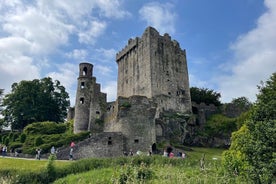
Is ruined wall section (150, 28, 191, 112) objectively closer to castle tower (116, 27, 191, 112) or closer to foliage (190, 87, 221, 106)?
castle tower (116, 27, 191, 112)

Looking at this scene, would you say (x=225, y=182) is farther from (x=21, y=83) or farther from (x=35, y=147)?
(x=21, y=83)

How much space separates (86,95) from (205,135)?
18.1 metres

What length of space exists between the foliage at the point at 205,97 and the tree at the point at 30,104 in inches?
978

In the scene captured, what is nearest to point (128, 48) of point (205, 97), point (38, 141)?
point (205, 97)

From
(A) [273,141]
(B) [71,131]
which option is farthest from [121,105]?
(A) [273,141]

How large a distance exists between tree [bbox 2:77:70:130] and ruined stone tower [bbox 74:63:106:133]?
10830 millimetres

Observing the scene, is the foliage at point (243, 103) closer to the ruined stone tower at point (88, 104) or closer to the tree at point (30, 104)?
the ruined stone tower at point (88, 104)

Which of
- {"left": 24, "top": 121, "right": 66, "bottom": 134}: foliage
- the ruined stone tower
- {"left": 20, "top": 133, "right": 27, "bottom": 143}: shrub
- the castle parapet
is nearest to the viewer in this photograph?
{"left": 20, "top": 133, "right": 27, "bottom": 143}: shrub

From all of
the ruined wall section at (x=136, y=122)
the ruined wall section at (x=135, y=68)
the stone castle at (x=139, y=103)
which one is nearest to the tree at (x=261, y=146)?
the ruined wall section at (x=136, y=122)

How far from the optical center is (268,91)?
2155 cm

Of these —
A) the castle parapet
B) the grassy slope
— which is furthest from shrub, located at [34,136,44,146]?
the castle parapet

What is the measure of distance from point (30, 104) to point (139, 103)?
2323cm

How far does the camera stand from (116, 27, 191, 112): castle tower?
47.6 metres

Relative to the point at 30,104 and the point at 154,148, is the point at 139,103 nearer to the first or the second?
the point at 154,148
